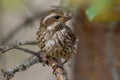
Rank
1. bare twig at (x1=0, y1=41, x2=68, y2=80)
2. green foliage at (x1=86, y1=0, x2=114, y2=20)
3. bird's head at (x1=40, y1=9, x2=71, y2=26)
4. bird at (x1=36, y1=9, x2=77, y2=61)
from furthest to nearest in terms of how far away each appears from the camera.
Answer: bird at (x1=36, y1=9, x2=77, y2=61) → bird's head at (x1=40, y1=9, x2=71, y2=26) → bare twig at (x1=0, y1=41, x2=68, y2=80) → green foliage at (x1=86, y1=0, x2=114, y2=20)

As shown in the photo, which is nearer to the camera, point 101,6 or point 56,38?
point 101,6

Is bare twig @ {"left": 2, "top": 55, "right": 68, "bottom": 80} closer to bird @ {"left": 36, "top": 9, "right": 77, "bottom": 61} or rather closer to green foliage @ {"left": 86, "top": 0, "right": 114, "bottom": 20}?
green foliage @ {"left": 86, "top": 0, "right": 114, "bottom": 20}

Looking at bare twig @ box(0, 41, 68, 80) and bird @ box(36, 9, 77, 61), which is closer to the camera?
bare twig @ box(0, 41, 68, 80)

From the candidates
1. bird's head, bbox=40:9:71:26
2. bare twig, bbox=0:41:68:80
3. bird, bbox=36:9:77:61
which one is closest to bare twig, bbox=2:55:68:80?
bare twig, bbox=0:41:68:80

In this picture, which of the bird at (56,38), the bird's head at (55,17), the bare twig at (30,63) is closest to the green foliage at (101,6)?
the bare twig at (30,63)

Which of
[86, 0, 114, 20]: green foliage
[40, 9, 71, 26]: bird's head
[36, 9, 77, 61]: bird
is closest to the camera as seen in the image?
[86, 0, 114, 20]: green foliage

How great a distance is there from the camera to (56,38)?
9.82 ft

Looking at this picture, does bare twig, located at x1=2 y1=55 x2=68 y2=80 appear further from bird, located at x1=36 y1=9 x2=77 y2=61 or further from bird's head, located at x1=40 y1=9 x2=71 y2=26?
bird, located at x1=36 y1=9 x2=77 y2=61

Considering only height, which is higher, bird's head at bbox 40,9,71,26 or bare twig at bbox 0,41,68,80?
bird's head at bbox 40,9,71,26

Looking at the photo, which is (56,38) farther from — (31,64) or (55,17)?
(31,64)

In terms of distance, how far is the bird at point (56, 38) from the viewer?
9.25 feet

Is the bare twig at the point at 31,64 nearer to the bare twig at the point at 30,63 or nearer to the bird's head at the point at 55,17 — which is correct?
the bare twig at the point at 30,63

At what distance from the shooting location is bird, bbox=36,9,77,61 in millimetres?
2819

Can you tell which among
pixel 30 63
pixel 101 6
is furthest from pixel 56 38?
pixel 101 6
